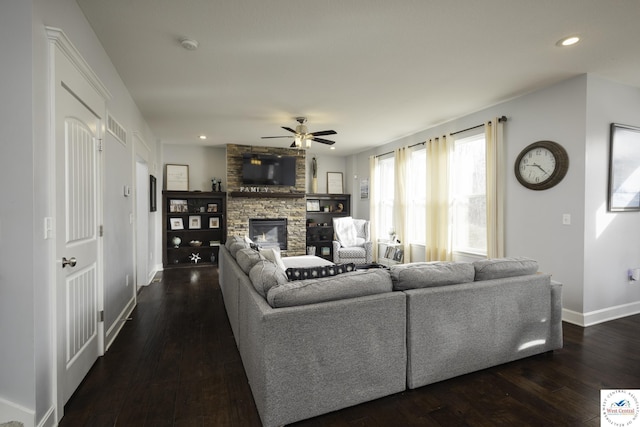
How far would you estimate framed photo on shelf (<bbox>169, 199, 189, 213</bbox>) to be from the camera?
266 inches

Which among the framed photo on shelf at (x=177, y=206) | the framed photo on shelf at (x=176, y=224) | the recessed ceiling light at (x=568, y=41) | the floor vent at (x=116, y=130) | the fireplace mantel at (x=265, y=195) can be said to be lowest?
the framed photo on shelf at (x=176, y=224)

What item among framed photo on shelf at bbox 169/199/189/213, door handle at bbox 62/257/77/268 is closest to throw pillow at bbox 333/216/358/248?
framed photo on shelf at bbox 169/199/189/213

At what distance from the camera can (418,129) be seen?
5.62 m

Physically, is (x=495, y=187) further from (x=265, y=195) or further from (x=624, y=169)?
(x=265, y=195)

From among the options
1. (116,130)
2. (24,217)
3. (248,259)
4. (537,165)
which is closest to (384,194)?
(537,165)

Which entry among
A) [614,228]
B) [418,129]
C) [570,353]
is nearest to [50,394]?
[570,353]

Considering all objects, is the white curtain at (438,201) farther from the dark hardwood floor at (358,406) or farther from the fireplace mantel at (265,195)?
the fireplace mantel at (265,195)

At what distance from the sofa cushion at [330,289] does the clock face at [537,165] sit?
2.75m

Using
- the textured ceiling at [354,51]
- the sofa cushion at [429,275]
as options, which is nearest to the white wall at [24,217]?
the textured ceiling at [354,51]

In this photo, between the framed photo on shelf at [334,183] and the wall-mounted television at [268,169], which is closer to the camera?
the wall-mounted television at [268,169]

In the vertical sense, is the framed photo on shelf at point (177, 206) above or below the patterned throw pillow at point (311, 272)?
above

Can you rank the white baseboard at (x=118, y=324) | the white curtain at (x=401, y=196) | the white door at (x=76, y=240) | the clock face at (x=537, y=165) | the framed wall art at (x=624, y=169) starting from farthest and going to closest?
the white curtain at (x=401, y=196) < the clock face at (x=537, y=165) < the framed wall art at (x=624, y=169) < the white baseboard at (x=118, y=324) < the white door at (x=76, y=240)

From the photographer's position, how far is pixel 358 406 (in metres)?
1.94

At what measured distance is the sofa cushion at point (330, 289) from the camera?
1813 mm
